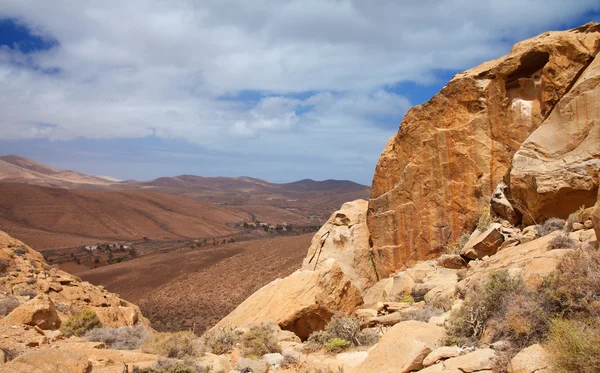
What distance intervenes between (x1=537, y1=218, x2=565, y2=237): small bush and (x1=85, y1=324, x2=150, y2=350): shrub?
9129 millimetres

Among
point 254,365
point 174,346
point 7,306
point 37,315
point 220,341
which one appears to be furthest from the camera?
point 7,306

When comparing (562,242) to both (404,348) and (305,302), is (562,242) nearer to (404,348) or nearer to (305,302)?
(404,348)

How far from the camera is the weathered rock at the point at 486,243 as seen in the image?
36.7 feet

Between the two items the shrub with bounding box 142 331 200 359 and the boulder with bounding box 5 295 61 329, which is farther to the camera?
the boulder with bounding box 5 295 61 329

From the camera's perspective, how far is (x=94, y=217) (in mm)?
77625

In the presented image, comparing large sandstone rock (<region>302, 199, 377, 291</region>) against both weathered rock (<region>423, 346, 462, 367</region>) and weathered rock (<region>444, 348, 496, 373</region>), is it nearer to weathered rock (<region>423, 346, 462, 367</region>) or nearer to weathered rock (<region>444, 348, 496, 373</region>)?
weathered rock (<region>423, 346, 462, 367</region>)

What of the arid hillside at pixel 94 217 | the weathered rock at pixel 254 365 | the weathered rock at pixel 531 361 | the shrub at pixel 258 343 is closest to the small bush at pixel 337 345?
the shrub at pixel 258 343

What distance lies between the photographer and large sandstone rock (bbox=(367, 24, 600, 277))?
1248cm

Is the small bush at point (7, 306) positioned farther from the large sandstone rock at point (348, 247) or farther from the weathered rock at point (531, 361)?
the weathered rock at point (531, 361)

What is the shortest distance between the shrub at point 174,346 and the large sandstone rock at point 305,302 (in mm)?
3089

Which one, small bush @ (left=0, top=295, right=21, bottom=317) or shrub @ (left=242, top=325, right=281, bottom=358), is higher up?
shrub @ (left=242, top=325, right=281, bottom=358)

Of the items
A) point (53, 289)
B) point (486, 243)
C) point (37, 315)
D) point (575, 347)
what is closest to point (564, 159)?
point (486, 243)

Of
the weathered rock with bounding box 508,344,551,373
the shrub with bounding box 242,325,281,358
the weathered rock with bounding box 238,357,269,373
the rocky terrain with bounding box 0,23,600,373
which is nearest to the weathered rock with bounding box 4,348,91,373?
the rocky terrain with bounding box 0,23,600,373

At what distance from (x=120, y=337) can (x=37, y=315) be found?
Result: 6.61ft
